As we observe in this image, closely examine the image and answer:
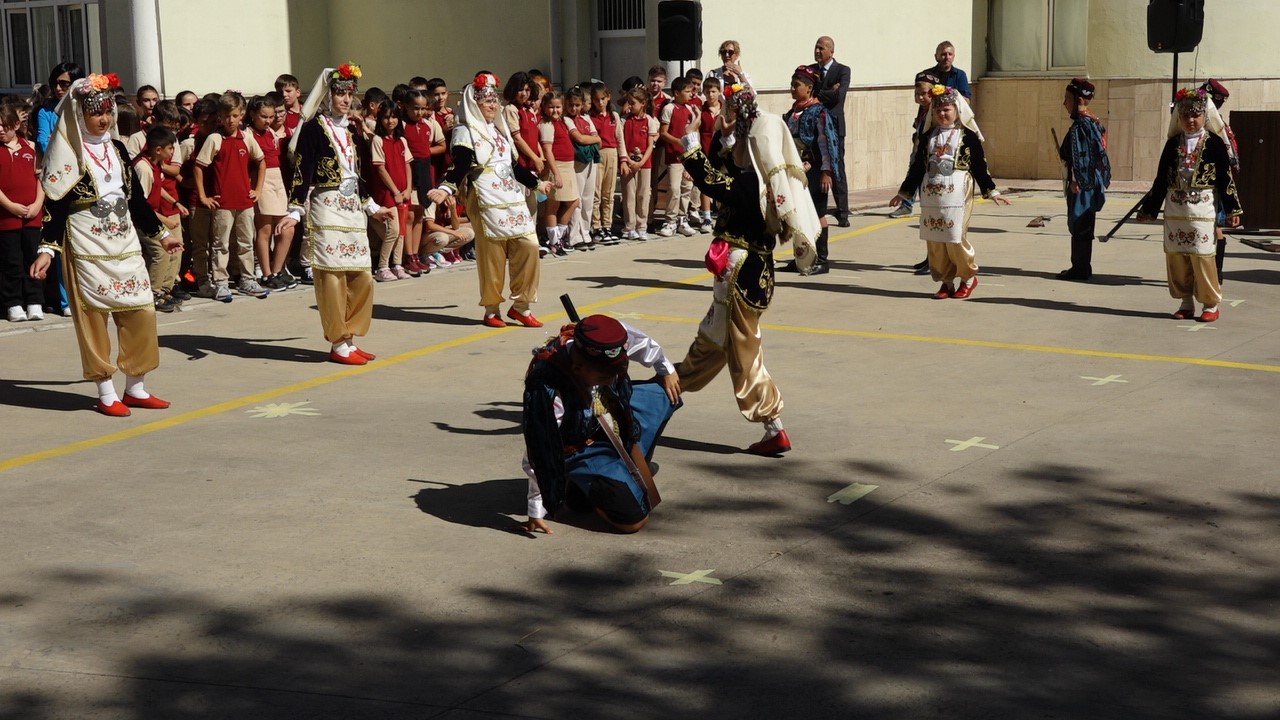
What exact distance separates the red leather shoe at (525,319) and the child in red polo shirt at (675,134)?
598cm

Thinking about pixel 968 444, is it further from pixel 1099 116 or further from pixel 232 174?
pixel 1099 116

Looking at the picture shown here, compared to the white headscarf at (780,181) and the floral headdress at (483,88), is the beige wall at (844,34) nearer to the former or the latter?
the floral headdress at (483,88)

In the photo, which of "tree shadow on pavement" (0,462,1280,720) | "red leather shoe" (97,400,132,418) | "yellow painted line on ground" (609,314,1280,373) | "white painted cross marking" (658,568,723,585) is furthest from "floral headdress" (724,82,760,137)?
"red leather shoe" (97,400,132,418)

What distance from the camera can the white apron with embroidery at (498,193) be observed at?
38.3ft

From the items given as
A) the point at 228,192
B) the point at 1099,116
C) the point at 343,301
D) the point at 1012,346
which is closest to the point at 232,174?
the point at 228,192

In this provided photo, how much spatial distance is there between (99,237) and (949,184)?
280 inches

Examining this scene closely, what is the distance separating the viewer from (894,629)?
5.61 meters

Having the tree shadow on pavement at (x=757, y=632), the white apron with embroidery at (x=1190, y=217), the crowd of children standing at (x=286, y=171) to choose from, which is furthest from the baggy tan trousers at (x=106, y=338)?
the white apron with embroidery at (x=1190, y=217)

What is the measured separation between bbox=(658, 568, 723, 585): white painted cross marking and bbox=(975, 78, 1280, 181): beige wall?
18.6m

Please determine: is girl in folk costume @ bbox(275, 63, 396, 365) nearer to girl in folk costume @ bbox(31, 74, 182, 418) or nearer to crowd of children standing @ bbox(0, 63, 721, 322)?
crowd of children standing @ bbox(0, 63, 721, 322)

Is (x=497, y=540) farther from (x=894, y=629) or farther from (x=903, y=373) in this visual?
(x=903, y=373)

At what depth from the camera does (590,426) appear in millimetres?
6777

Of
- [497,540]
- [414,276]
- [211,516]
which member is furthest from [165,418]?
[414,276]

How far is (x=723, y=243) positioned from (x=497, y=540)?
2219mm
